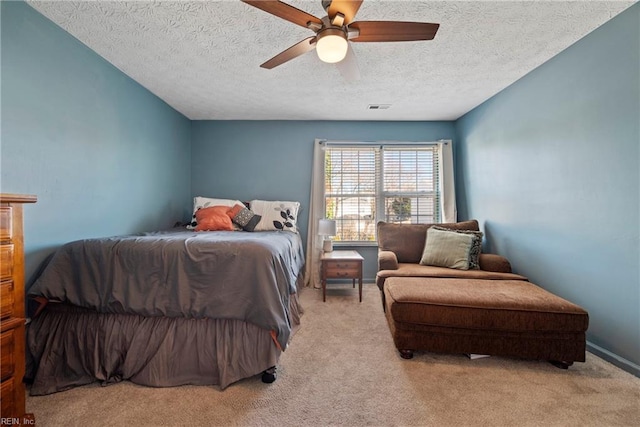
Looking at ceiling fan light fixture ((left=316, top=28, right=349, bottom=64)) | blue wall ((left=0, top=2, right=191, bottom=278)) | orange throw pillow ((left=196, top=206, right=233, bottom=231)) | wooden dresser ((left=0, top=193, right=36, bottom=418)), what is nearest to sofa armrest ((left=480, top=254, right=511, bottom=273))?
ceiling fan light fixture ((left=316, top=28, right=349, bottom=64))

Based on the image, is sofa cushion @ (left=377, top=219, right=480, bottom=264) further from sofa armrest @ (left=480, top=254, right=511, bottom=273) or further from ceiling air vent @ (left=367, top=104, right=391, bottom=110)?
ceiling air vent @ (left=367, top=104, right=391, bottom=110)

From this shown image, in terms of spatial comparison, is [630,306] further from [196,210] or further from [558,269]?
[196,210]

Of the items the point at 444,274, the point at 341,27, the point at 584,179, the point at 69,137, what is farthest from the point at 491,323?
the point at 69,137

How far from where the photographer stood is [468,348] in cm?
180

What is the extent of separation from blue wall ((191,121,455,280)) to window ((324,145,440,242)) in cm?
22

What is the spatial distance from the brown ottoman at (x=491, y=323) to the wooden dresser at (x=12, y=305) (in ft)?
6.61

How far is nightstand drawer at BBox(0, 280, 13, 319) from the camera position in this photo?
1117mm

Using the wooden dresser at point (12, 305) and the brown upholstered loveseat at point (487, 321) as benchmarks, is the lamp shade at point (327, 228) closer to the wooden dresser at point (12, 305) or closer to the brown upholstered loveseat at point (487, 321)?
the brown upholstered loveseat at point (487, 321)

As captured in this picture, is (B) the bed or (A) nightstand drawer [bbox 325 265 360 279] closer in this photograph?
(B) the bed

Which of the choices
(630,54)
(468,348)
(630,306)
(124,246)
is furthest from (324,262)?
(630,54)

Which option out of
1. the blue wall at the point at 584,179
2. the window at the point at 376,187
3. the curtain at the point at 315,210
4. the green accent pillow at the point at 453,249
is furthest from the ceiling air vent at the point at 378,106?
the green accent pillow at the point at 453,249

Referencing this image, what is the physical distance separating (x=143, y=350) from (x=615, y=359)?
308cm

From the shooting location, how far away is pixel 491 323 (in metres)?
1.74

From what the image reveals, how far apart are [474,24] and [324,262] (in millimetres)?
2415
